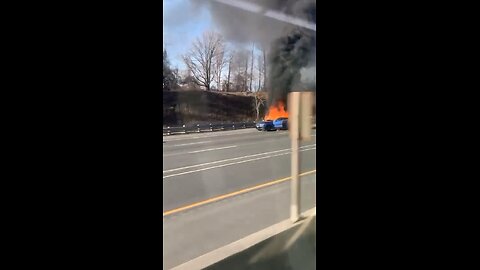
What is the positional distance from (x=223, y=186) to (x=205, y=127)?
0.24 m

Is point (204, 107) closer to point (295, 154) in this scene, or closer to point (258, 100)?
point (258, 100)

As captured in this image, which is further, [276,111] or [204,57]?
[276,111]

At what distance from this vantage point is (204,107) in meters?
1.11

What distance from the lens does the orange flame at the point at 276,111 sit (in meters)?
1.32

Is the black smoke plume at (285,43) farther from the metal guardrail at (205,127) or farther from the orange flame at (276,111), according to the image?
the metal guardrail at (205,127)

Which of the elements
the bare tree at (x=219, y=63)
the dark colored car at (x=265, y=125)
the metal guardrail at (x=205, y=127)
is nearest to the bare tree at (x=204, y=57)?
the bare tree at (x=219, y=63)

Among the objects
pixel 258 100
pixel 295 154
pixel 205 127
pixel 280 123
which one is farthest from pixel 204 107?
pixel 295 154
